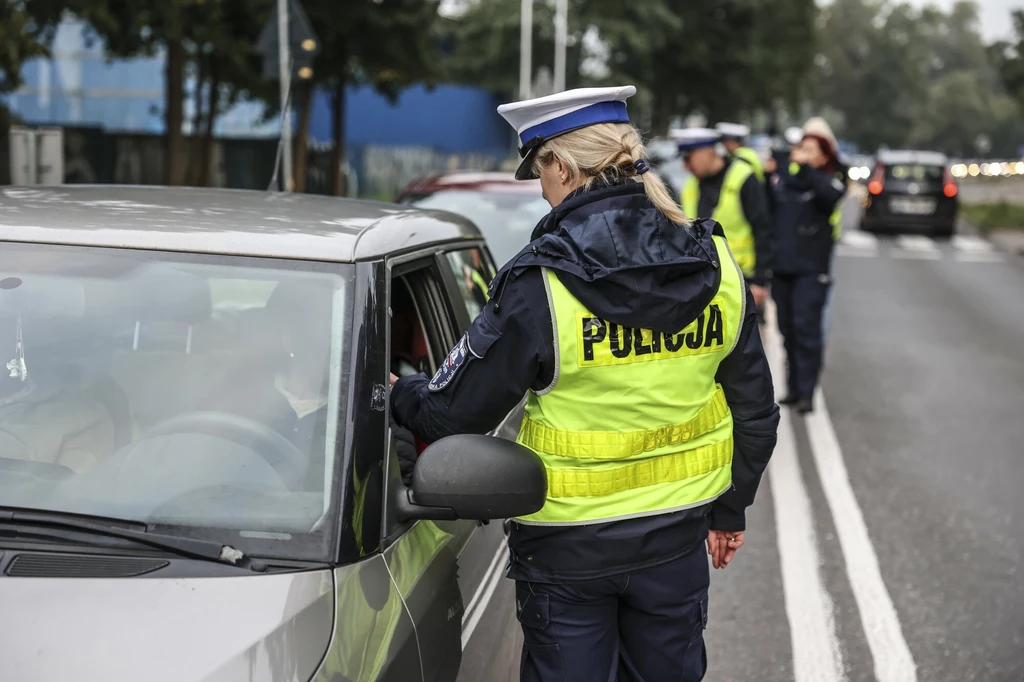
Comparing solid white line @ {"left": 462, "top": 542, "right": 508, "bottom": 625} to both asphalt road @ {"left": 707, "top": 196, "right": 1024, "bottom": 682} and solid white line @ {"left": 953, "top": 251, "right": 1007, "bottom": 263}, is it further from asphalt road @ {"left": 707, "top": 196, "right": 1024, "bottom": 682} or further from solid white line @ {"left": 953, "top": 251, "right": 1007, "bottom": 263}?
solid white line @ {"left": 953, "top": 251, "right": 1007, "bottom": 263}

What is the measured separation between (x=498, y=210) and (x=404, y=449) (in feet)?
17.2

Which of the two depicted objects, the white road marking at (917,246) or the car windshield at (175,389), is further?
the white road marking at (917,246)

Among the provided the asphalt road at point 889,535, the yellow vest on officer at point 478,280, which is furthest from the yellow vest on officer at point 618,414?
the asphalt road at point 889,535

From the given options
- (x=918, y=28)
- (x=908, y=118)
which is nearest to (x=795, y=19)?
(x=908, y=118)

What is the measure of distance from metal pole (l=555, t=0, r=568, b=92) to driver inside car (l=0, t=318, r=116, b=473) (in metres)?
42.0

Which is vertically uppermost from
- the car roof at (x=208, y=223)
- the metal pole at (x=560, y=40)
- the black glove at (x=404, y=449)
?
the metal pole at (x=560, y=40)

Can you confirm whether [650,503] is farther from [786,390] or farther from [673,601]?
[786,390]

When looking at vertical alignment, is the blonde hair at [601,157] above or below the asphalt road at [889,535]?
above

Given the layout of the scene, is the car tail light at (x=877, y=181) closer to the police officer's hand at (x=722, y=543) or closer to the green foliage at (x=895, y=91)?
the police officer's hand at (x=722, y=543)

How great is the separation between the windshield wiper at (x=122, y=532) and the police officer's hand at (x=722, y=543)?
122 centimetres

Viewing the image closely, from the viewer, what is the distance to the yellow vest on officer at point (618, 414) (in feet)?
8.13

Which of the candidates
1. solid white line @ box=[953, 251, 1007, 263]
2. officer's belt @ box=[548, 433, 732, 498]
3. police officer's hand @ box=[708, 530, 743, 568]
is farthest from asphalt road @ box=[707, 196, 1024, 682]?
solid white line @ box=[953, 251, 1007, 263]

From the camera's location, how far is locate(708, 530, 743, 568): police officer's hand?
2.97 m

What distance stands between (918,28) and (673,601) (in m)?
145
